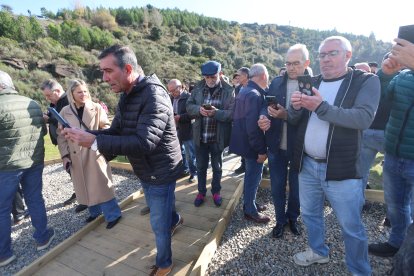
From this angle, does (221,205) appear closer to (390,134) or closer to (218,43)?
(390,134)

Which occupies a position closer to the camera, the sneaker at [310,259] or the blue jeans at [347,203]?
the blue jeans at [347,203]

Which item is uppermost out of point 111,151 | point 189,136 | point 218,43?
point 218,43

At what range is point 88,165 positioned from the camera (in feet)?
11.9

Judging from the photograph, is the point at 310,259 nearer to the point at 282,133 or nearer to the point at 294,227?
the point at 294,227

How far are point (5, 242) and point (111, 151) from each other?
250 cm

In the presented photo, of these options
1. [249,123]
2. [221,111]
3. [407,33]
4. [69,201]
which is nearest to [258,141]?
[249,123]

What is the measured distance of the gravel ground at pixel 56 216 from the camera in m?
3.42

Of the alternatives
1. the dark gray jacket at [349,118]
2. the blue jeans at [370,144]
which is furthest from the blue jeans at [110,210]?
the blue jeans at [370,144]

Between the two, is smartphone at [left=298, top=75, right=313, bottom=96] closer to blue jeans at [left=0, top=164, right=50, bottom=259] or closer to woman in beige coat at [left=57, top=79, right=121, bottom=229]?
woman in beige coat at [left=57, top=79, right=121, bottom=229]

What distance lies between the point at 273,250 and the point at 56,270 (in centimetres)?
260

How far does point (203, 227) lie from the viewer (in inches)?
140

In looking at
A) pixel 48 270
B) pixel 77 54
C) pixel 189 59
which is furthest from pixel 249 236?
pixel 189 59

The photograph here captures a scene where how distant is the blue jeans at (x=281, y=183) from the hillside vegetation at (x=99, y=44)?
1771 cm

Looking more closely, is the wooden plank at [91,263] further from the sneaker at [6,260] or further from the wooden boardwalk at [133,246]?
the sneaker at [6,260]
